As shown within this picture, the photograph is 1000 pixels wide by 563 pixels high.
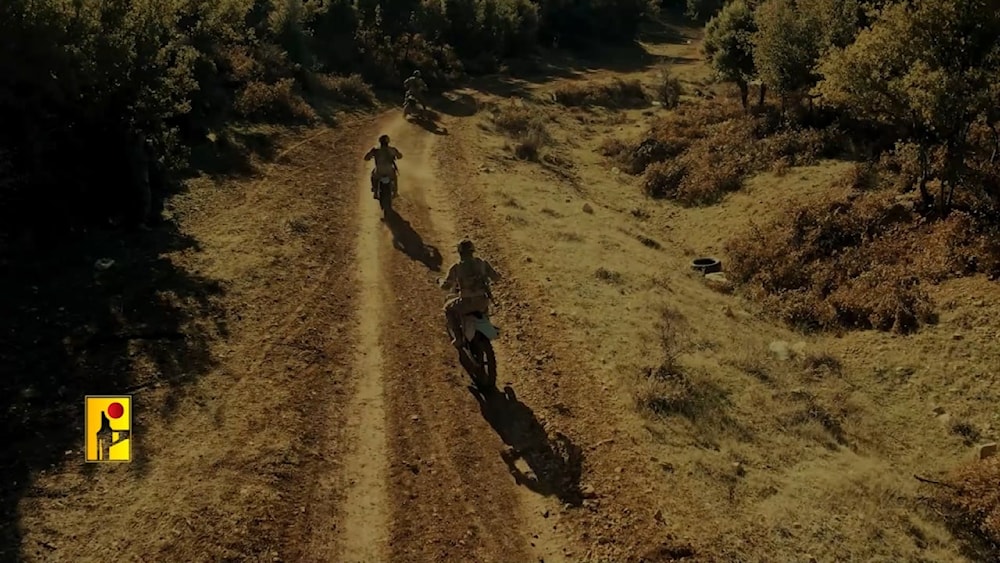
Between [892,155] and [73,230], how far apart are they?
76.8ft

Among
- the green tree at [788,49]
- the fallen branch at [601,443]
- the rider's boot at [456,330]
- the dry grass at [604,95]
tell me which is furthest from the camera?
the dry grass at [604,95]

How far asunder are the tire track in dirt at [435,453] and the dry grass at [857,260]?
30.4 ft

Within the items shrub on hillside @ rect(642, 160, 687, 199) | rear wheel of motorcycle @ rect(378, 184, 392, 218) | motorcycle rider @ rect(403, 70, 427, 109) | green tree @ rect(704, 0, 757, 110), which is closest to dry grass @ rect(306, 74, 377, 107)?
motorcycle rider @ rect(403, 70, 427, 109)

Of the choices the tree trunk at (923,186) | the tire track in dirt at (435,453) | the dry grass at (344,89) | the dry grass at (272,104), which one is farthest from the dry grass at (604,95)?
the tire track in dirt at (435,453)

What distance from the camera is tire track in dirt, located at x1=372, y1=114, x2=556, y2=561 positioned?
30.2 feet

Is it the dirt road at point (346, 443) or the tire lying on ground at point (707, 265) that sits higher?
the tire lying on ground at point (707, 265)

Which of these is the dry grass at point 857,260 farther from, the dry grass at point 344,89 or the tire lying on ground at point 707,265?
the dry grass at point 344,89

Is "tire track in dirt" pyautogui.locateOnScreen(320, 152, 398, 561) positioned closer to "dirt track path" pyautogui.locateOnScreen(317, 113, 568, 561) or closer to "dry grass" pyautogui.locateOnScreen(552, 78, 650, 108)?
"dirt track path" pyautogui.locateOnScreen(317, 113, 568, 561)

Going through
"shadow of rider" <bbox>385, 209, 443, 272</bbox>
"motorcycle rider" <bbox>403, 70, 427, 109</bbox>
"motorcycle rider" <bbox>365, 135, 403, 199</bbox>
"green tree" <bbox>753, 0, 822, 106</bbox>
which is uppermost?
"green tree" <bbox>753, 0, 822, 106</bbox>

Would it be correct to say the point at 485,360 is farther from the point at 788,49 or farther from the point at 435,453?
the point at 788,49

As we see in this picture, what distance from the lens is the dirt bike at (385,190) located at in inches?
814

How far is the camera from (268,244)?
18156 mm

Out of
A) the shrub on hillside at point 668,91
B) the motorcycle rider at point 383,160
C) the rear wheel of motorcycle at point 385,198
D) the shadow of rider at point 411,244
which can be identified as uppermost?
the shrub on hillside at point 668,91

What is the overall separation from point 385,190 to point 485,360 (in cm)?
949
